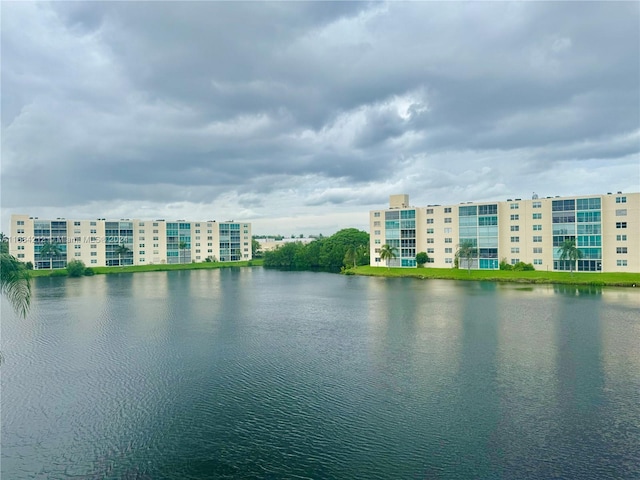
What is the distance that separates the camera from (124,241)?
10275 cm

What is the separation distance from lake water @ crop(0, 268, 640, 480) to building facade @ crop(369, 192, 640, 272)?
990 inches

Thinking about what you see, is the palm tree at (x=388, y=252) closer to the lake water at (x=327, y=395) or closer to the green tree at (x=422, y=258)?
the green tree at (x=422, y=258)

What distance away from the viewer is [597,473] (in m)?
12.8

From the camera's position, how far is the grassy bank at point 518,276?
178 feet

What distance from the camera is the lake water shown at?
1373 cm

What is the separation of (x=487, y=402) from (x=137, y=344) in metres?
21.0

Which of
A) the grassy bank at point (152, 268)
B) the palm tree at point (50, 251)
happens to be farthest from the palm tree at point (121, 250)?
the palm tree at point (50, 251)

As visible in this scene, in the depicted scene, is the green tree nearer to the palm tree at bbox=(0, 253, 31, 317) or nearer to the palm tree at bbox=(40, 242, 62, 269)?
the palm tree at bbox=(0, 253, 31, 317)

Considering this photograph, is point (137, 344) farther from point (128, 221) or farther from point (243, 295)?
point (128, 221)

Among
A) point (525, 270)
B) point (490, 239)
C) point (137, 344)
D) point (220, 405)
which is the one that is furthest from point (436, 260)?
point (220, 405)

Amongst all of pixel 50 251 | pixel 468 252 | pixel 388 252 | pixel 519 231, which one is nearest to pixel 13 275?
pixel 468 252

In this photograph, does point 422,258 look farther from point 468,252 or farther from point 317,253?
point 317,253

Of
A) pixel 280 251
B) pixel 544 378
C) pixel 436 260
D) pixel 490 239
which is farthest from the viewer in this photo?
pixel 280 251

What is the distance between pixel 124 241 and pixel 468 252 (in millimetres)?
76311
